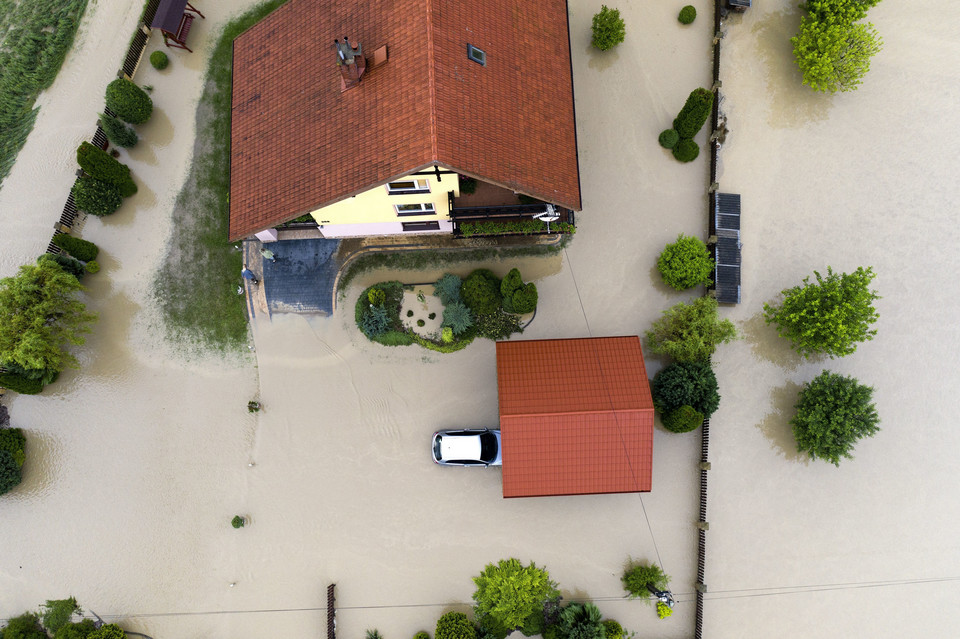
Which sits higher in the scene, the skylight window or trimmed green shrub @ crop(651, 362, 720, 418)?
the skylight window

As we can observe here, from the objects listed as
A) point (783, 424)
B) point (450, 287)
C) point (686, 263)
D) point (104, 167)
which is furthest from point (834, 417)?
point (104, 167)

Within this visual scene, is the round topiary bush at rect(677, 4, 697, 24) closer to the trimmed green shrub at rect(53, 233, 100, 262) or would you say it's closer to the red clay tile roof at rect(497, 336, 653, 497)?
the red clay tile roof at rect(497, 336, 653, 497)

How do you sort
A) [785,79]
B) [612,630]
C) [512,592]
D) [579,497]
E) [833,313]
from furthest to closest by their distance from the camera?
[785,79], [579,497], [612,630], [833,313], [512,592]

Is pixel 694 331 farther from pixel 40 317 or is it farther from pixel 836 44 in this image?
pixel 40 317

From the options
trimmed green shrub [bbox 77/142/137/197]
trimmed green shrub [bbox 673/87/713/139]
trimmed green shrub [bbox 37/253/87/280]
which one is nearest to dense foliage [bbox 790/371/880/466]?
trimmed green shrub [bbox 673/87/713/139]

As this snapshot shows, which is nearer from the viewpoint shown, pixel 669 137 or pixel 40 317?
pixel 40 317

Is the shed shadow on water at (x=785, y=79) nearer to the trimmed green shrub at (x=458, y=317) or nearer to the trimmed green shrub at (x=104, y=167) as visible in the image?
the trimmed green shrub at (x=458, y=317)
